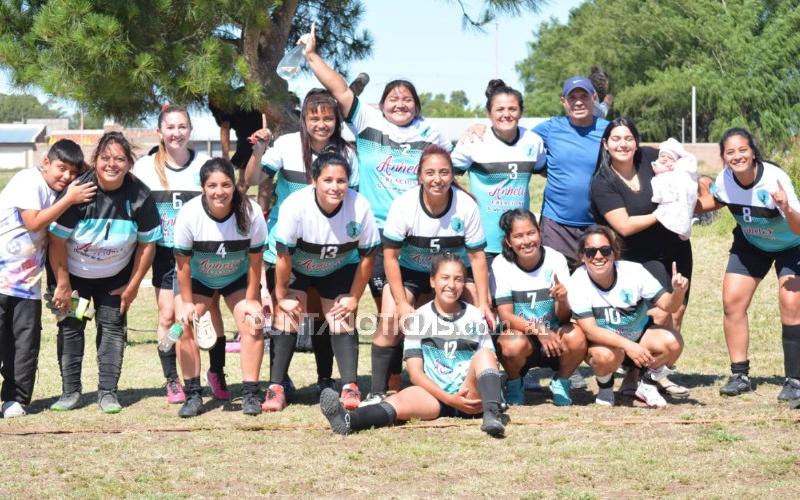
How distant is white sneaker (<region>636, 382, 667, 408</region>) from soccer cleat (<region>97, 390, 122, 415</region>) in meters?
3.21

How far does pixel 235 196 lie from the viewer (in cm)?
638

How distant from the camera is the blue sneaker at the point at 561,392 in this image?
6.58 meters

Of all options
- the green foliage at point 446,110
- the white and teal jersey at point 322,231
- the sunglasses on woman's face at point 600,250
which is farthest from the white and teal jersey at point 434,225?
the green foliage at point 446,110

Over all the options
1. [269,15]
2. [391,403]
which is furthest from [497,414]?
[269,15]

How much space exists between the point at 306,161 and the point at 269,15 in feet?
13.9

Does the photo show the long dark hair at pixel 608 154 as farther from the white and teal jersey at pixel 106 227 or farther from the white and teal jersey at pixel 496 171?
the white and teal jersey at pixel 106 227

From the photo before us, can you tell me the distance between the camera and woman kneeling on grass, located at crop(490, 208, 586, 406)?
6488mm

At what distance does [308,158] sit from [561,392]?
2.17 metres

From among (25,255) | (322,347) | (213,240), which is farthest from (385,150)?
(25,255)

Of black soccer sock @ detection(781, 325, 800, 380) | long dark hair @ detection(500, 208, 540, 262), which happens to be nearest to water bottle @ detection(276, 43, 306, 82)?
long dark hair @ detection(500, 208, 540, 262)

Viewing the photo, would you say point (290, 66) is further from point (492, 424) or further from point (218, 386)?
point (492, 424)

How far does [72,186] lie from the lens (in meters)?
6.31

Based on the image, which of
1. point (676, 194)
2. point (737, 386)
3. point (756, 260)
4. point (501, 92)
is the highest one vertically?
point (501, 92)

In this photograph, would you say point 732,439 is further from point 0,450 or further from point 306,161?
point 0,450
